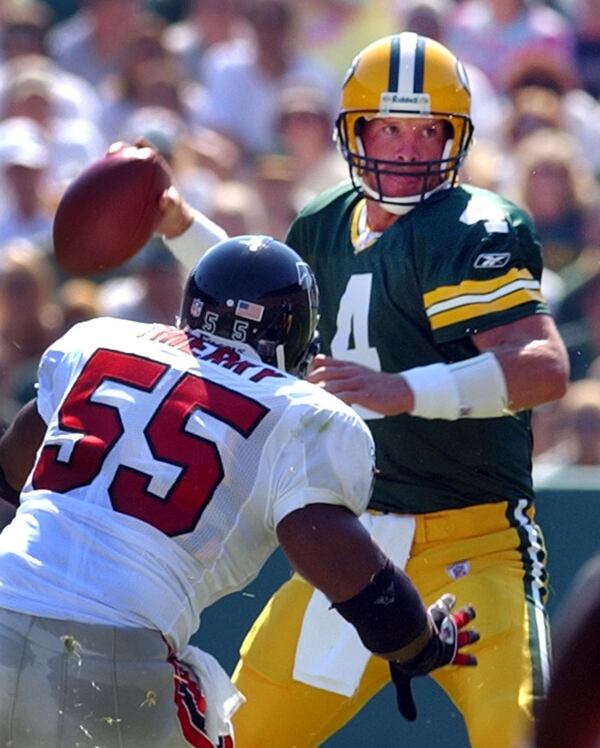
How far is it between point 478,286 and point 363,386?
15.5 inches

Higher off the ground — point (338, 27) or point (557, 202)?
point (338, 27)

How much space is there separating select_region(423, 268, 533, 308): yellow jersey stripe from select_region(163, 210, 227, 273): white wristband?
83 centimetres

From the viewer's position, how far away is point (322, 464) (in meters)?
3.44

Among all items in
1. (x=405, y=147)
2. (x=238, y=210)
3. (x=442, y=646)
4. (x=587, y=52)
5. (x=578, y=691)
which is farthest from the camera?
(x=587, y=52)

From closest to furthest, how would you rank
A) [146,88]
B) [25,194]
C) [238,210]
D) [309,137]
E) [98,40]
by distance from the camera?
[238,210], [25,194], [309,137], [146,88], [98,40]

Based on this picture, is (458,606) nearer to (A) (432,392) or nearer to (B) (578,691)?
(A) (432,392)

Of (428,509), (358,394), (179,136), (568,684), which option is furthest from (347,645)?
(179,136)

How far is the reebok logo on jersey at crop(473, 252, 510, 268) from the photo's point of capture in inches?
170

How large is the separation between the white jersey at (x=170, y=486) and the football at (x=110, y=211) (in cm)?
125

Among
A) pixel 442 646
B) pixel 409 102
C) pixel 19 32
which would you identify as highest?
pixel 409 102

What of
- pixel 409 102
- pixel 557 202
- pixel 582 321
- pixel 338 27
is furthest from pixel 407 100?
pixel 338 27

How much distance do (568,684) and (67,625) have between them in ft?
4.50

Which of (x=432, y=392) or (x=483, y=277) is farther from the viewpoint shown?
(x=483, y=277)

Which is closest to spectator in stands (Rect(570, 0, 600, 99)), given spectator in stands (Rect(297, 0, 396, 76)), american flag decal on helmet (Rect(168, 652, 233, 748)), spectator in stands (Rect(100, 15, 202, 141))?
spectator in stands (Rect(297, 0, 396, 76))
